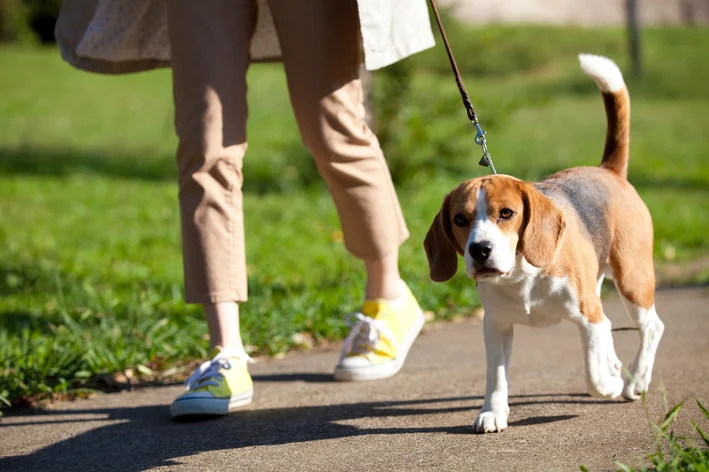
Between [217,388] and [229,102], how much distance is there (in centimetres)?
107

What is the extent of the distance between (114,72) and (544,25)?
2466 centimetres

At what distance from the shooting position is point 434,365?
413 centimetres

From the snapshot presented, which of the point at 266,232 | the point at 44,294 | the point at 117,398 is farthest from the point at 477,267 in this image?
the point at 266,232

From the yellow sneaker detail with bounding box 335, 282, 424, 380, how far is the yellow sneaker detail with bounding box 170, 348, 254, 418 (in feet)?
1.68

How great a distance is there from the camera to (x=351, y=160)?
12.1ft

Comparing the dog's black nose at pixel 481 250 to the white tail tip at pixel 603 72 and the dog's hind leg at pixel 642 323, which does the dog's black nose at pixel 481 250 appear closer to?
the dog's hind leg at pixel 642 323

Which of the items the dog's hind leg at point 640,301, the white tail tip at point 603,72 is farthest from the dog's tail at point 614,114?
the dog's hind leg at point 640,301

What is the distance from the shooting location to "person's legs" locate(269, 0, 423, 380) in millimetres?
3531

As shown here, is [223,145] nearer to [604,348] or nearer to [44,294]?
[604,348]

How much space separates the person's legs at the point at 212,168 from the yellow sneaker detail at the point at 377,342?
533 millimetres

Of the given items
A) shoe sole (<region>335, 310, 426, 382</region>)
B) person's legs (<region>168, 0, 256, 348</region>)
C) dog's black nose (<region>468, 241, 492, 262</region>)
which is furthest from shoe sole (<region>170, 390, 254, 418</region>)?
dog's black nose (<region>468, 241, 492, 262</region>)

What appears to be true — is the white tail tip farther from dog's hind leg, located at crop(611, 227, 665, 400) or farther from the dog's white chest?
the dog's white chest

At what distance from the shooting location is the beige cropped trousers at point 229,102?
11.4ft

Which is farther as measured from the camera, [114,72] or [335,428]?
[114,72]
